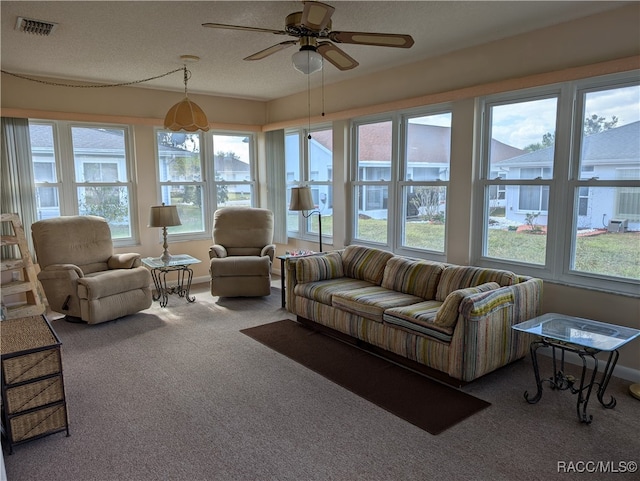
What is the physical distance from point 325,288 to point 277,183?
284 cm

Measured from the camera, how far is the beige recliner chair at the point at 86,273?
436 cm

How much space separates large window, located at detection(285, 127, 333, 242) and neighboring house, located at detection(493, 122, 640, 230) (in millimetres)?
2629

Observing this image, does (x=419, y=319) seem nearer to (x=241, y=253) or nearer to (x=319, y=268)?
(x=319, y=268)

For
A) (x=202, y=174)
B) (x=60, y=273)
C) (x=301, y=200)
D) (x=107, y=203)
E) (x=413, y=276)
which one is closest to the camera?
(x=413, y=276)

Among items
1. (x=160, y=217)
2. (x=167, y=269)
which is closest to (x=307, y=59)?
(x=160, y=217)

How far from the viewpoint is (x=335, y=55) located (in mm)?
2863

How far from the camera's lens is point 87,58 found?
4.25 metres

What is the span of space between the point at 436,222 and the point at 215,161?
3469 mm

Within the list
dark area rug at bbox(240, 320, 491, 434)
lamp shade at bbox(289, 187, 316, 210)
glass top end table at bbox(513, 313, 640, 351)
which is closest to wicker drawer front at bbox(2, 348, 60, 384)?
dark area rug at bbox(240, 320, 491, 434)

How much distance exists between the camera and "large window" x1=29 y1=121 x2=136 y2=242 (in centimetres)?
520

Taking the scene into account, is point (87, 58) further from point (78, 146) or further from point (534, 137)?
point (534, 137)

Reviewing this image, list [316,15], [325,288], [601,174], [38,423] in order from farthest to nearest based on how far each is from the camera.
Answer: [325,288], [601,174], [38,423], [316,15]

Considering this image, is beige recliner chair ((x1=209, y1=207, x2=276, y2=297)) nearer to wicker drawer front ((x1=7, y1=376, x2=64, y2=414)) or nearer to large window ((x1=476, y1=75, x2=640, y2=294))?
large window ((x1=476, y1=75, x2=640, y2=294))

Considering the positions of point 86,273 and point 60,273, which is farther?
point 86,273
